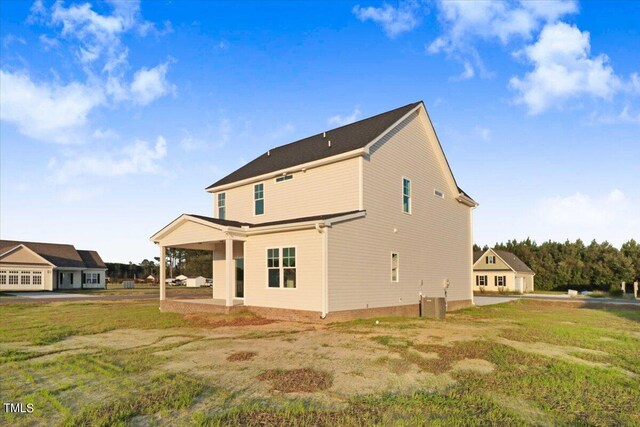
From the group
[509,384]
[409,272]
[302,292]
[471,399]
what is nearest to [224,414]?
[471,399]

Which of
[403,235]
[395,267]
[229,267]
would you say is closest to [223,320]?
[229,267]

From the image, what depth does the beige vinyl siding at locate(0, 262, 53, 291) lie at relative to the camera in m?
45.3

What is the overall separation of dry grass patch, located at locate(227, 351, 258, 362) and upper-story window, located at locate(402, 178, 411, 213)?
11682 millimetres

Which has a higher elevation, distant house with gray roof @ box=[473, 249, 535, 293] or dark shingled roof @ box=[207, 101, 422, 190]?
dark shingled roof @ box=[207, 101, 422, 190]

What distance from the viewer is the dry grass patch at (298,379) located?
6953 mm

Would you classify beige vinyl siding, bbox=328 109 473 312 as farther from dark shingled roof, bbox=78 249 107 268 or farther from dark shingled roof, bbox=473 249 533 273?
dark shingled roof, bbox=78 249 107 268

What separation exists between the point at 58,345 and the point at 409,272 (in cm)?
1378

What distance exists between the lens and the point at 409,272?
19.7 metres

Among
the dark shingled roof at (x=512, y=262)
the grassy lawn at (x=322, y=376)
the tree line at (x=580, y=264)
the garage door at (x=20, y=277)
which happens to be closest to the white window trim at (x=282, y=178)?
the grassy lawn at (x=322, y=376)

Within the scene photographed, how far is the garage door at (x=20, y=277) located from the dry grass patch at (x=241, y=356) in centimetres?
4736

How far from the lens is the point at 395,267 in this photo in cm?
1873

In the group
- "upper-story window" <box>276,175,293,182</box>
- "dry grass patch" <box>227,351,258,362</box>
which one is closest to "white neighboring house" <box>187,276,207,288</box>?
"upper-story window" <box>276,175,293,182</box>

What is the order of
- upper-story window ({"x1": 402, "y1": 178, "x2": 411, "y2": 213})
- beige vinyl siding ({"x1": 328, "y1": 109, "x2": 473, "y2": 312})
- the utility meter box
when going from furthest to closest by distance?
upper-story window ({"x1": 402, "y1": 178, "x2": 411, "y2": 213})
the utility meter box
beige vinyl siding ({"x1": 328, "y1": 109, "x2": 473, "y2": 312})

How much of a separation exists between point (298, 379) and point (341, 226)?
882cm
